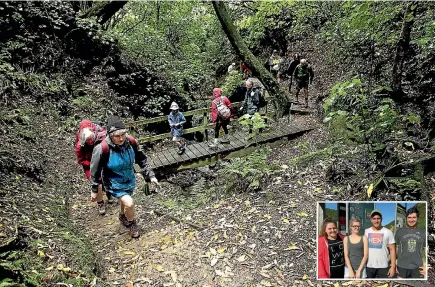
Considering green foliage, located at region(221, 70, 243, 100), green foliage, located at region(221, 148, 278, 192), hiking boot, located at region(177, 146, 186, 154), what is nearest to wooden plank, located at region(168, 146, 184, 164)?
hiking boot, located at region(177, 146, 186, 154)

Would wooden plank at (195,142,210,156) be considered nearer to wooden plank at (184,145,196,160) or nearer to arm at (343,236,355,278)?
wooden plank at (184,145,196,160)

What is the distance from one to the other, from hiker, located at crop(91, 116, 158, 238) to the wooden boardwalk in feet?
12.9

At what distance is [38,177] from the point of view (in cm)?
711

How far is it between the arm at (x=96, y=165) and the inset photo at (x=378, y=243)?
11.0 feet

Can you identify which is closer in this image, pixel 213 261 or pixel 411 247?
pixel 411 247

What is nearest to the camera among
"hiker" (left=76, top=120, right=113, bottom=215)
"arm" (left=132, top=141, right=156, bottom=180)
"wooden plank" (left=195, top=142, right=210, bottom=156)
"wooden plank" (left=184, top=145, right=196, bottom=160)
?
"arm" (left=132, top=141, right=156, bottom=180)

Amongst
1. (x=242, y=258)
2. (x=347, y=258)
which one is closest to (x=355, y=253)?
(x=347, y=258)

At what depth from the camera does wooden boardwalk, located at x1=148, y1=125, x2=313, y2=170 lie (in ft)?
32.1

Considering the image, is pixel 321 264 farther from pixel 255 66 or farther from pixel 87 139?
pixel 255 66

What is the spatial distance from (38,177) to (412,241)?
6520mm

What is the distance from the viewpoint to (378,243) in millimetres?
2779

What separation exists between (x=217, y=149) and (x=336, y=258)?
24.9 feet

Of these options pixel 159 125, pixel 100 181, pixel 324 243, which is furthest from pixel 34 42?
pixel 324 243

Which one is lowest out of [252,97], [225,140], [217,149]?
[217,149]
